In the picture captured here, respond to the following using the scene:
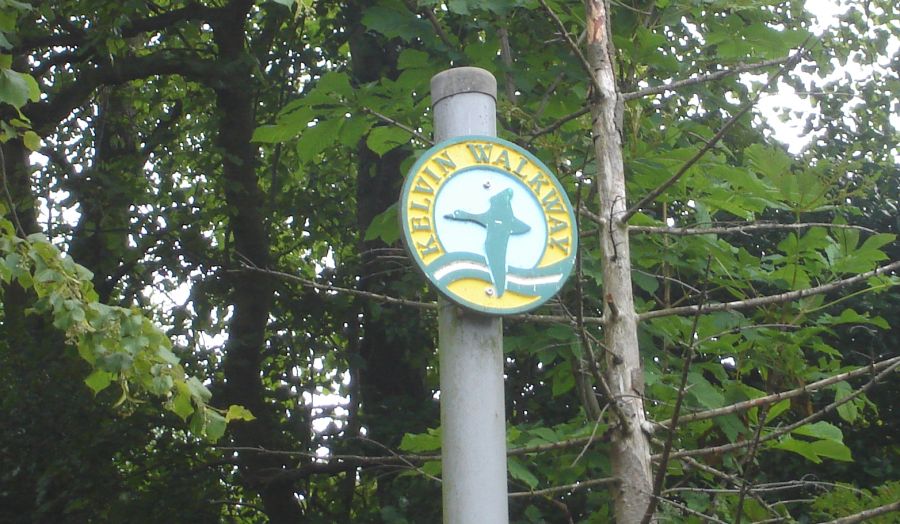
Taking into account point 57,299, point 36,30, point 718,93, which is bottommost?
point 57,299

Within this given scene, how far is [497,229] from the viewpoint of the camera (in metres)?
3.27

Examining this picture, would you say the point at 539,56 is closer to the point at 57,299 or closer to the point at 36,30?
the point at 57,299

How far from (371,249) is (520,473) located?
1083mm

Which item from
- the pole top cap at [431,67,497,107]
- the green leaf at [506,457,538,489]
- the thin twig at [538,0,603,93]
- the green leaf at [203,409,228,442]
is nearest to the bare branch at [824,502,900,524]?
the green leaf at [506,457,538,489]

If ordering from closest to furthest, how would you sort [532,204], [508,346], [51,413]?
[532,204], [508,346], [51,413]

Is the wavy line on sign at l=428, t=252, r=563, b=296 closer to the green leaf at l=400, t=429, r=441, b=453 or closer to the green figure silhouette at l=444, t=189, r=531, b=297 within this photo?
the green figure silhouette at l=444, t=189, r=531, b=297

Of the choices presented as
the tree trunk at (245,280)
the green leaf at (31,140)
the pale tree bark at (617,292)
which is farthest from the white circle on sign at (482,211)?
the tree trunk at (245,280)

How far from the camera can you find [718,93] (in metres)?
7.00

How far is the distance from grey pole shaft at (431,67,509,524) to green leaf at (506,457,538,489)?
110 centimetres

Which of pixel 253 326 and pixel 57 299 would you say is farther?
pixel 253 326

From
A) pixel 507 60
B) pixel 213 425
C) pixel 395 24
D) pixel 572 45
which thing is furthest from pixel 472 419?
pixel 507 60

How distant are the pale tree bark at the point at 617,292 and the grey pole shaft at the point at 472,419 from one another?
509 mm

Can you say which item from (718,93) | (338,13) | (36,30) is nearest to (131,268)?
(36,30)

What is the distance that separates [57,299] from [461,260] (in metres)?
1.80
